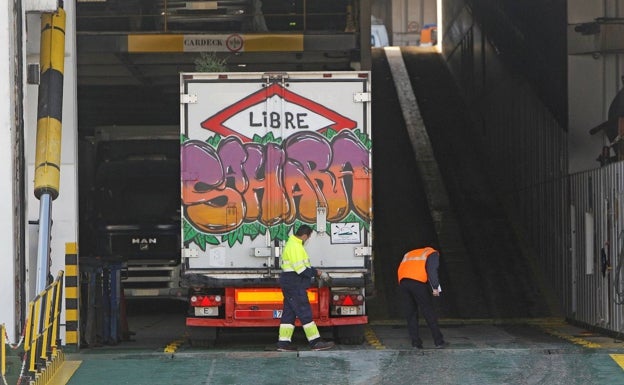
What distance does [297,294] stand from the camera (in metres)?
13.7

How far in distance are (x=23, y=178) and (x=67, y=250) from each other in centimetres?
235

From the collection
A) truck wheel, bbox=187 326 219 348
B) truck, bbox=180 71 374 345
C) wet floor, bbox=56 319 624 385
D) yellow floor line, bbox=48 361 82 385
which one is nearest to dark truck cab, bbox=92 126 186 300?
wet floor, bbox=56 319 624 385

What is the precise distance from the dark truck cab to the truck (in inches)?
178

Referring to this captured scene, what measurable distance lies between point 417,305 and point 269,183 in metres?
2.49

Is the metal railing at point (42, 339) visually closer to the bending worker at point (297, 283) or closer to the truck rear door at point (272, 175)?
the truck rear door at point (272, 175)

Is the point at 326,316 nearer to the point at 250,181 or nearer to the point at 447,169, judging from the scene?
the point at 250,181

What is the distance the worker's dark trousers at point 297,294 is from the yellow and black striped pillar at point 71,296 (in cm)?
262

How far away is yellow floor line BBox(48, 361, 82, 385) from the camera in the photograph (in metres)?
11.6

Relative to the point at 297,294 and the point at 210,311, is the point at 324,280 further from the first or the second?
the point at 210,311

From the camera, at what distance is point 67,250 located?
46.8 feet

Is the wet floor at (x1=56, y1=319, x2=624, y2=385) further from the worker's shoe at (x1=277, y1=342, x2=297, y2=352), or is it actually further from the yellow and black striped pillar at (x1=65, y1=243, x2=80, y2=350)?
the yellow and black striped pillar at (x1=65, y1=243, x2=80, y2=350)

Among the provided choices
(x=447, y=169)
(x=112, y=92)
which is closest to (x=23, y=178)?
(x=112, y=92)

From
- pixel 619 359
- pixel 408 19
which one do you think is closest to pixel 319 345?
pixel 619 359

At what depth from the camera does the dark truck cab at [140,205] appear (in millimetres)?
18859
